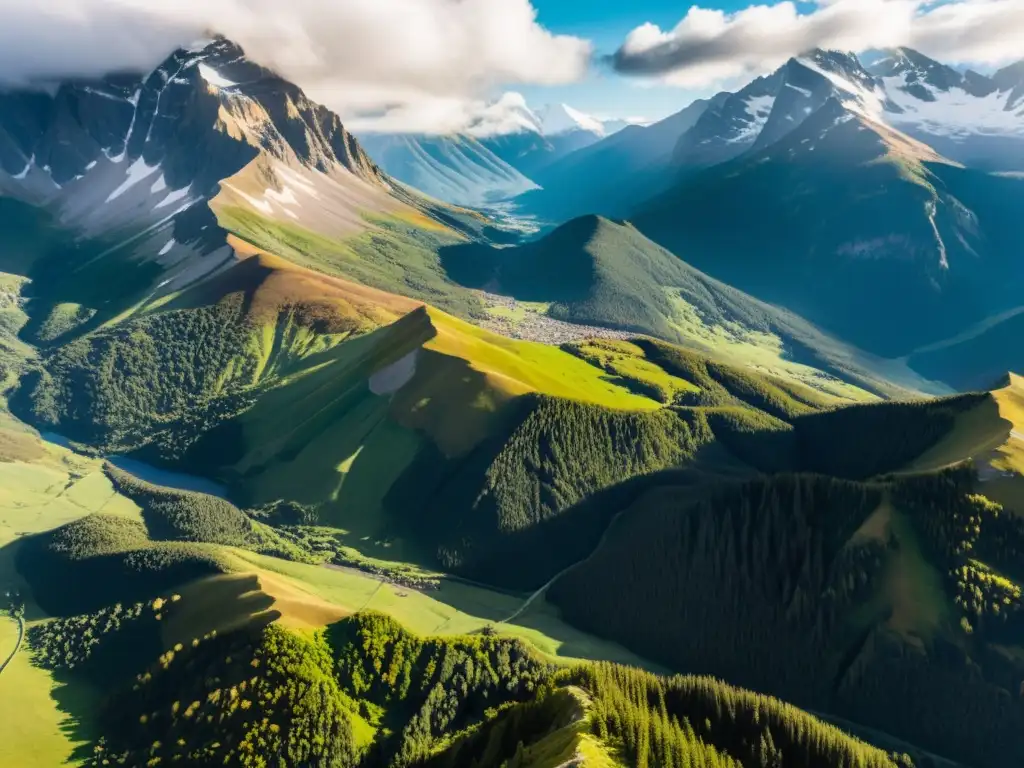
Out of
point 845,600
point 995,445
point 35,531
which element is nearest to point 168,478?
point 35,531

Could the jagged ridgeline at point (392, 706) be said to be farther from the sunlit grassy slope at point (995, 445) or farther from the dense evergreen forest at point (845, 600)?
the sunlit grassy slope at point (995, 445)

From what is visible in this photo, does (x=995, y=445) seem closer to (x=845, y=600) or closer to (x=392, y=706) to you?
(x=845, y=600)

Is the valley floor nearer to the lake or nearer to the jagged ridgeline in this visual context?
the jagged ridgeline

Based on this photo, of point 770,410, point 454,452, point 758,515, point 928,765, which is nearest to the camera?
point 928,765

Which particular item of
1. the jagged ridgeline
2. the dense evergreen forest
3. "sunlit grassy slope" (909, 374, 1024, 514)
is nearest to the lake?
the jagged ridgeline

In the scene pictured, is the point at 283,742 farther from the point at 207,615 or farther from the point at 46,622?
the point at 46,622

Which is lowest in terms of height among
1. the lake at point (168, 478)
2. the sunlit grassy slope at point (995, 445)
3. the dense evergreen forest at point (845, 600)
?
the lake at point (168, 478)

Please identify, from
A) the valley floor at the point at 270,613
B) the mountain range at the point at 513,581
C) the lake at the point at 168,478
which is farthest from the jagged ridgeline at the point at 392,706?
the lake at the point at 168,478

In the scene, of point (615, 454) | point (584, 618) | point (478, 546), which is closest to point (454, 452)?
point (478, 546)
